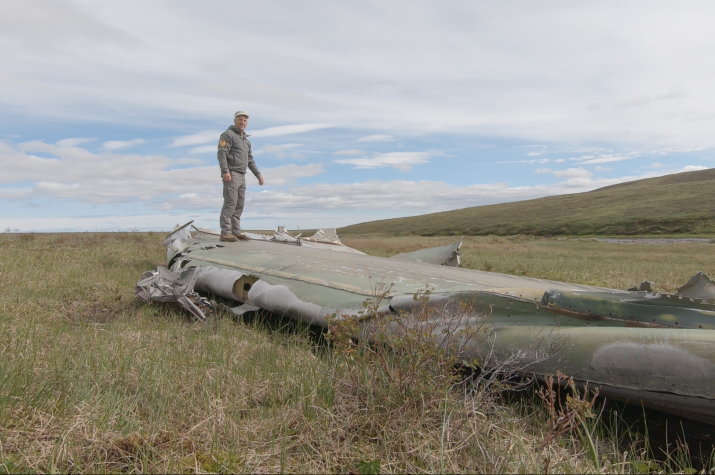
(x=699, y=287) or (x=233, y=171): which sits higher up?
(x=233, y=171)

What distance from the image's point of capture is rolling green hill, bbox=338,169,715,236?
64.9 meters

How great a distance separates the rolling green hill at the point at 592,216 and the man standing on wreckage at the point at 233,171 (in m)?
63.5

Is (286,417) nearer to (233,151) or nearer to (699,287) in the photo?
(699,287)

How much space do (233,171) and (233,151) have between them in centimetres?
38

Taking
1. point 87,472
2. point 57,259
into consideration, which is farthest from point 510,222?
point 87,472

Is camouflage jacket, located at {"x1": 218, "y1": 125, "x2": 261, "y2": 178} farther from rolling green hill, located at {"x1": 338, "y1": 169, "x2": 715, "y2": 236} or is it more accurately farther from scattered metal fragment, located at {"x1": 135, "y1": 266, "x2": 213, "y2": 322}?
rolling green hill, located at {"x1": 338, "y1": 169, "x2": 715, "y2": 236}

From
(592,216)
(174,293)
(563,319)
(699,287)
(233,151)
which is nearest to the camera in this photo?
(563,319)

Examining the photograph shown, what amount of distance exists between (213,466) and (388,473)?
0.79m

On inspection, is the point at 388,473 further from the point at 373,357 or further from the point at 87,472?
the point at 87,472

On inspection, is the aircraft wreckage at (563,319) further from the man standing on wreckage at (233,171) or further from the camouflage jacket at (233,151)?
the camouflage jacket at (233,151)

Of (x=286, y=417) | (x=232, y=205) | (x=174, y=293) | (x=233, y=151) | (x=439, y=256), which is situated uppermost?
(x=233, y=151)

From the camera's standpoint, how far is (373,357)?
3199 millimetres

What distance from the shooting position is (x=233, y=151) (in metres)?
9.20

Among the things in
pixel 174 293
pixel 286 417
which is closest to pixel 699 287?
pixel 286 417
